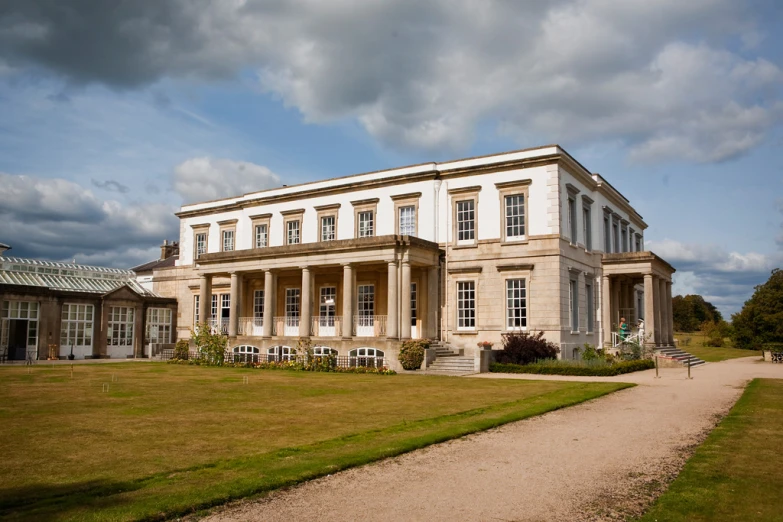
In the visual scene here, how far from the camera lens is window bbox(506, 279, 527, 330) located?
91.4 feet

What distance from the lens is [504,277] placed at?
2817 cm

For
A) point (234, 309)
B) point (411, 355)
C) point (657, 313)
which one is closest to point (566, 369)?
point (411, 355)

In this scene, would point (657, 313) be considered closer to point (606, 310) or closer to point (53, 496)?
point (606, 310)

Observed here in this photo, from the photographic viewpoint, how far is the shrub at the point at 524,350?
25.2 m

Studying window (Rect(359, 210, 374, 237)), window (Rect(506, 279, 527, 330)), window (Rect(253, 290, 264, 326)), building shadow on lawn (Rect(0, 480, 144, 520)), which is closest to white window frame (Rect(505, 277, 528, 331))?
window (Rect(506, 279, 527, 330))

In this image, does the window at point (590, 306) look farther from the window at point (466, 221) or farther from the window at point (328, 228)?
the window at point (328, 228)

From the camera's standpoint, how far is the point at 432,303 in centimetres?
2908

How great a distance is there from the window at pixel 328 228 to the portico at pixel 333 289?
2254mm

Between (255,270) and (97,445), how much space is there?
2371cm

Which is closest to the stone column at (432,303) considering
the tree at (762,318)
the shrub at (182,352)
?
the shrub at (182,352)

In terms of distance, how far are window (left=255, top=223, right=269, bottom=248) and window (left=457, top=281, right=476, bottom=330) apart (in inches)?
539

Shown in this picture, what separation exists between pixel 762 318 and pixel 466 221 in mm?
30284

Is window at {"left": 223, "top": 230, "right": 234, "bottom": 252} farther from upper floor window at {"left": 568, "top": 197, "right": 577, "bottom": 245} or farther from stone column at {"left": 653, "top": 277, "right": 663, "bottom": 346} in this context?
stone column at {"left": 653, "top": 277, "right": 663, "bottom": 346}

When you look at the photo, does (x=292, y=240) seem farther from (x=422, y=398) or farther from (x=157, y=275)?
(x=422, y=398)
